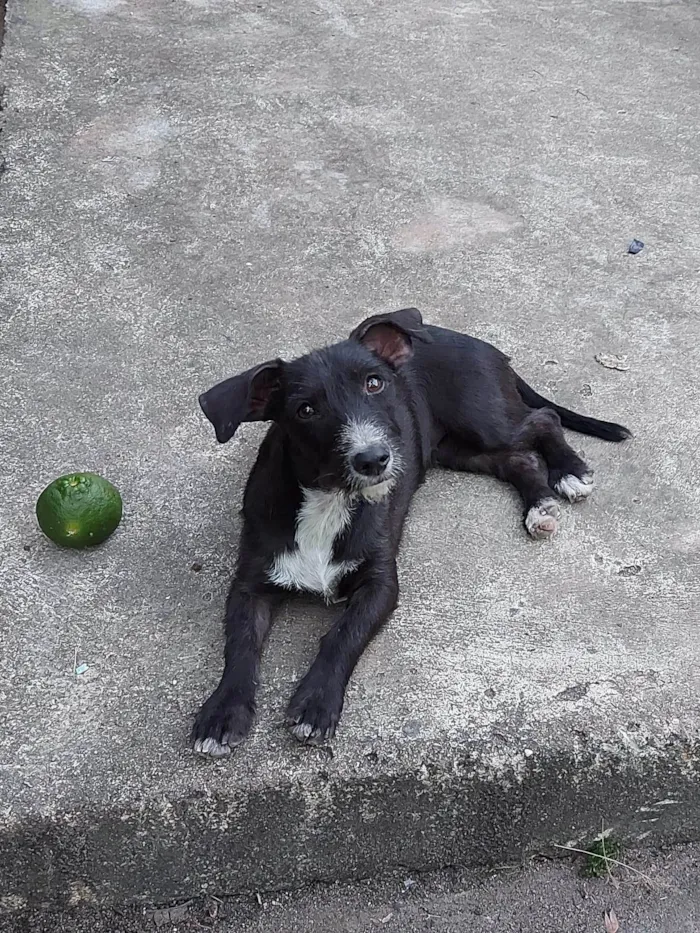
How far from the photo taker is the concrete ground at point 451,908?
2.82 m

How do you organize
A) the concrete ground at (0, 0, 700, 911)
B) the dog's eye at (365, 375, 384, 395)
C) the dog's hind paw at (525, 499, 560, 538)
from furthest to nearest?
the dog's hind paw at (525, 499, 560, 538) → the dog's eye at (365, 375, 384, 395) → the concrete ground at (0, 0, 700, 911)

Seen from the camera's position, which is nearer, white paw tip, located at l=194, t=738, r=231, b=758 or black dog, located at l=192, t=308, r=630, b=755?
white paw tip, located at l=194, t=738, r=231, b=758

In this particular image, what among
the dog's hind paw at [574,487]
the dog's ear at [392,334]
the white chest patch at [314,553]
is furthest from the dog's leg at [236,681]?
the dog's hind paw at [574,487]

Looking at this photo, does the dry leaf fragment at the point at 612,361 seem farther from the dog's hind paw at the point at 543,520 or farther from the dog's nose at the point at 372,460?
the dog's nose at the point at 372,460

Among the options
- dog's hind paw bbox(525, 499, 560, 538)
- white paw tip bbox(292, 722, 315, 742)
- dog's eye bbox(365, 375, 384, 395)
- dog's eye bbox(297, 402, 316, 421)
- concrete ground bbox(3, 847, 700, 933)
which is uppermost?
dog's eye bbox(365, 375, 384, 395)

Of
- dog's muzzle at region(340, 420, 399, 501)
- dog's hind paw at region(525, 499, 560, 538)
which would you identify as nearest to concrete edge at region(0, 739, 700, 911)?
dog's muzzle at region(340, 420, 399, 501)

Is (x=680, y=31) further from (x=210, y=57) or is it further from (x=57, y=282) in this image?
(x=57, y=282)

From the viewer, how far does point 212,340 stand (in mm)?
4492

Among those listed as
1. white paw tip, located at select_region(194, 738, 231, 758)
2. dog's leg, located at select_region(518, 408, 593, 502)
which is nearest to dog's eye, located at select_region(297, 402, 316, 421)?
white paw tip, located at select_region(194, 738, 231, 758)

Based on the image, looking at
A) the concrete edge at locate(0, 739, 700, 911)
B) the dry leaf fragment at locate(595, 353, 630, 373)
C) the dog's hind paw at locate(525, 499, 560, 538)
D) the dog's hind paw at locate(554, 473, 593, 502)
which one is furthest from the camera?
the dry leaf fragment at locate(595, 353, 630, 373)

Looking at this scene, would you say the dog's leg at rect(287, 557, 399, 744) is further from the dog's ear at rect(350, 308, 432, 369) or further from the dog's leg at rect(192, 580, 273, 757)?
the dog's ear at rect(350, 308, 432, 369)

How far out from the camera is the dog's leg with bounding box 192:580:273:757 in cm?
277

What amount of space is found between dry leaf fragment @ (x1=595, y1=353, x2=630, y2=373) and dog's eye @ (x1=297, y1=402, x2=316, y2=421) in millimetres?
1789

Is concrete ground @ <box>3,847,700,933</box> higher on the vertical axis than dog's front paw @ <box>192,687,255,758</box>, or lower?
lower
